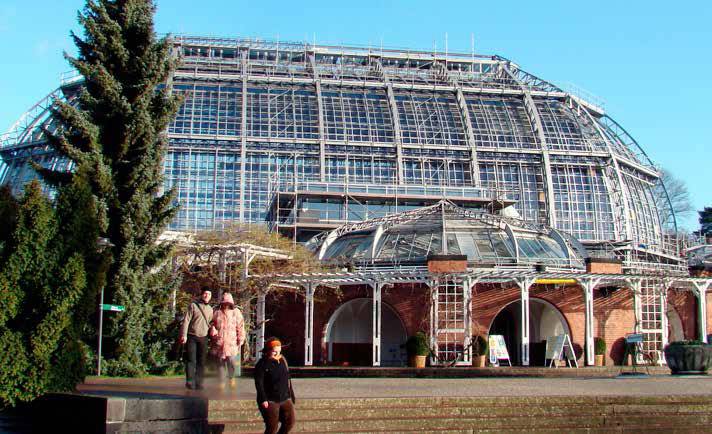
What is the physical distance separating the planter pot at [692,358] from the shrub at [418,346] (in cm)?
1348

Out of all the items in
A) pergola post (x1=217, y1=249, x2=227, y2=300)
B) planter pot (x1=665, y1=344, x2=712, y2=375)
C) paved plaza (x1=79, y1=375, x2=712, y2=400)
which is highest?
pergola post (x1=217, y1=249, x2=227, y2=300)

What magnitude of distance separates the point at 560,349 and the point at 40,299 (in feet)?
86.9

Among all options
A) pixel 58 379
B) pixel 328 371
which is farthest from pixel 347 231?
pixel 58 379

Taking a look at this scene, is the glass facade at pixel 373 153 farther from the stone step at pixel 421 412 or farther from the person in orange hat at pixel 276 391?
the person in orange hat at pixel 276 391

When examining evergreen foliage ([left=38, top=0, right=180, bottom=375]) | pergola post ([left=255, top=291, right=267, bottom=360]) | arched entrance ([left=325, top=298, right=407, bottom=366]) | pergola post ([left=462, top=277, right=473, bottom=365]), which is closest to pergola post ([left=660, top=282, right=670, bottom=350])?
pergola post ([left=462, top=277, right=473, bottom=365])

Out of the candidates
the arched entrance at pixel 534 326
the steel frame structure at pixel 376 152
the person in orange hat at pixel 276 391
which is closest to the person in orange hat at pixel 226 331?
the person in orange hat at pixel 276 391

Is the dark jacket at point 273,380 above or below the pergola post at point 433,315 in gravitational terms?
below

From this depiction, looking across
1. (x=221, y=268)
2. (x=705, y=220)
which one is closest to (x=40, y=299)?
(x=221, y=268)

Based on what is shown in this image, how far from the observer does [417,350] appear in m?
35.9

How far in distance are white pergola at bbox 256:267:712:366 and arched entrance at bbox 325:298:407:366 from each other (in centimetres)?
216

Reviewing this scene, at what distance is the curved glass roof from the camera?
41.3m

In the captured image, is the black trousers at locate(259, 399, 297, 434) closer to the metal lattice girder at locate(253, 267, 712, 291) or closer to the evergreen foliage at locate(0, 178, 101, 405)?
the evergreen foliage at locate(0, 178, 101, 405)

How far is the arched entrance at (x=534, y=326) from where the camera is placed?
4191cm

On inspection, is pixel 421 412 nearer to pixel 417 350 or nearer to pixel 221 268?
pixel 221 268
